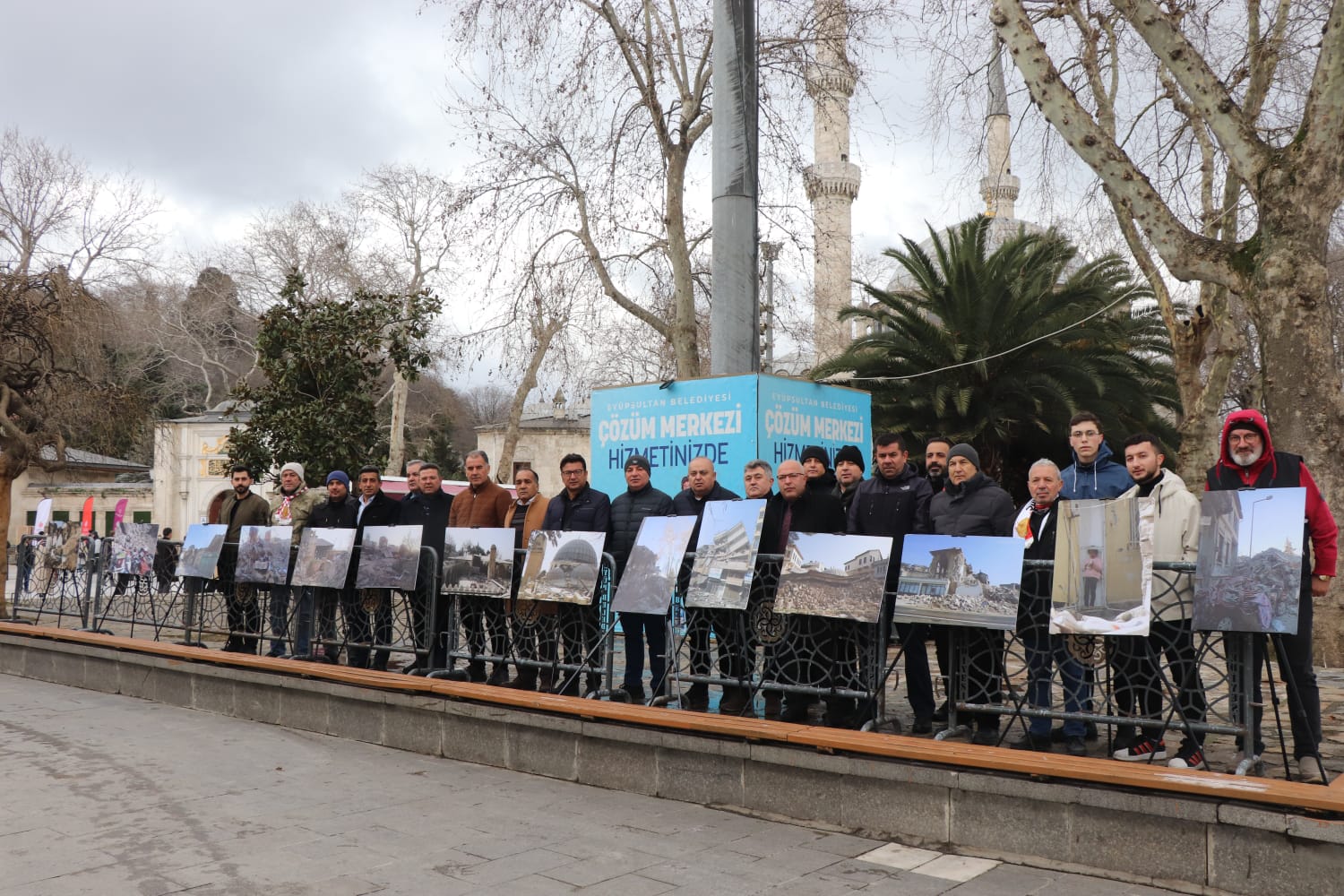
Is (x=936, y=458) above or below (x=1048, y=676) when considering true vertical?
above

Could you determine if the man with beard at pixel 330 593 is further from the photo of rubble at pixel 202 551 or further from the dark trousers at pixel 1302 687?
the dark trousers at pixel 1302 687

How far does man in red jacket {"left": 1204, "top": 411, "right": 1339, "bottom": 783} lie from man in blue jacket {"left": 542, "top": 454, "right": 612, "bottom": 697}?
382 cm

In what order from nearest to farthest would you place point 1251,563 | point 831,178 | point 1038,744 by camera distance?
point 1251,563
point 1038,744
point 831,178

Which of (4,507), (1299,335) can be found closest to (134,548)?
(4,507)

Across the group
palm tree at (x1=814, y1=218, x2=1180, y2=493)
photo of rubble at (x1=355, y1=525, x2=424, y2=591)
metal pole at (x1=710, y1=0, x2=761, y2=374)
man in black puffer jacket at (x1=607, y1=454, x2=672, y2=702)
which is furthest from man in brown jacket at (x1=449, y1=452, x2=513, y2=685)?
palm tree at (x1=814, y1=218, x2=1180, y2=493)

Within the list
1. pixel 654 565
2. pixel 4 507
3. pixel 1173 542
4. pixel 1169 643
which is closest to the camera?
pixel 1169 643

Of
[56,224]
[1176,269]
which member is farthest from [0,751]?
[56,224]

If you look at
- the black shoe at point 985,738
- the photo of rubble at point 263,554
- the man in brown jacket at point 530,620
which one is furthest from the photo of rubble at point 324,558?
the black shoe at point 985,738

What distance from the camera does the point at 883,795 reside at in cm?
543

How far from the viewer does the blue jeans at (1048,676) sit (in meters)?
5.58

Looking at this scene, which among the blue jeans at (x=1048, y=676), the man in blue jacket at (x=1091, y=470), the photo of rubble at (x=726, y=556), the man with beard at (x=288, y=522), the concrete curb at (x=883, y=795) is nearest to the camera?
the concrete curb at (x=883, y=795)

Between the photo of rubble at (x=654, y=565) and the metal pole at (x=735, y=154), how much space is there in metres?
2.73

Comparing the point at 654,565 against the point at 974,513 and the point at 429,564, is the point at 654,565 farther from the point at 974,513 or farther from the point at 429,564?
the point at 429,564

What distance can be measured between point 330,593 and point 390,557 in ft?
3.65
